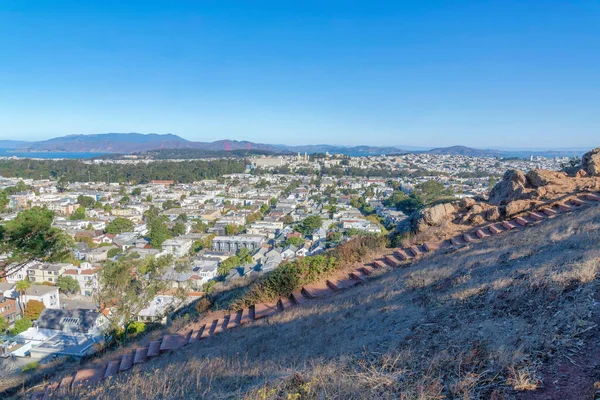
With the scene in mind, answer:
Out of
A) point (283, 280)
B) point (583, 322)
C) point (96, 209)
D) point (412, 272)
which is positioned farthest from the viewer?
point (96, 209)

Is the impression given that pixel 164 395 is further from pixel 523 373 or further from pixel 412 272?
pixel 412 272

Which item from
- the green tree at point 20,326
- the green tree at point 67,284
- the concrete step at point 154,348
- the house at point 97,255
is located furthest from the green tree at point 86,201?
the concrete step at point 154,348

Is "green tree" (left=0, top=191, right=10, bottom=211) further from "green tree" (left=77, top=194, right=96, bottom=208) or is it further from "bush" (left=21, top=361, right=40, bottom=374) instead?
"green tree" (left=77, top=194, right=96, bottom=208)

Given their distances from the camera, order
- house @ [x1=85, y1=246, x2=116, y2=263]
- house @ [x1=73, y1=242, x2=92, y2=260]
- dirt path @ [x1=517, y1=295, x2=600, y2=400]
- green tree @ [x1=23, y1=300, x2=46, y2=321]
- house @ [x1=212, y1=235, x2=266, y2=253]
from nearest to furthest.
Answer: dirt path @ [x1=517, y1=295, x2=600, y2=400] → green tree @ [x1=23, y1=300, x2=46, y2=321] → house @ [x1=85, y1=246, x2=116, y2=263] → house @ [x1=73, y1=242, x2=92, y2=260] → house @ [x1=212, y1=235, x2=266, y2=253]

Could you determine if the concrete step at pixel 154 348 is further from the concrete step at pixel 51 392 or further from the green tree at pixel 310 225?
the green tree at pixel 310 225

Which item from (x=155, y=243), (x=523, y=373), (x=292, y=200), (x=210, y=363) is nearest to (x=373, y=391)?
(x=523, y=373)

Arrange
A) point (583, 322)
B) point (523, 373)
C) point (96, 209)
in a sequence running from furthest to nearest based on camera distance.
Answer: point (96, 209) < point (583, 322) < point (523, 373)

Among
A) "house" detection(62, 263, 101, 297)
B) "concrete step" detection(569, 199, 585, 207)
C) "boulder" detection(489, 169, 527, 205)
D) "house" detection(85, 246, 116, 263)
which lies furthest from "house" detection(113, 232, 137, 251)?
"concrete step" detection(569, 199, 585, 207)
